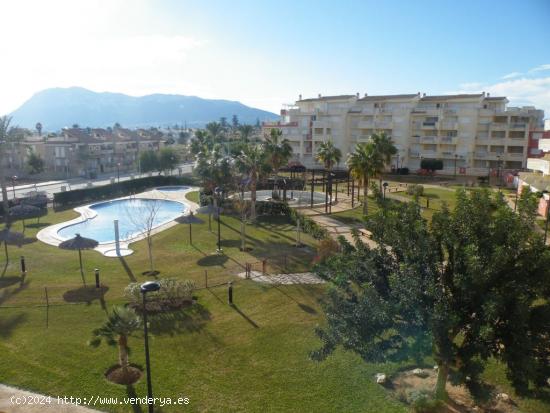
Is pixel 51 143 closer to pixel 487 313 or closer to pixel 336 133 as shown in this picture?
pixel 336 133

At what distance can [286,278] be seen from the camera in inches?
916

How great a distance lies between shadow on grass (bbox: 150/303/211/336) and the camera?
17.4m

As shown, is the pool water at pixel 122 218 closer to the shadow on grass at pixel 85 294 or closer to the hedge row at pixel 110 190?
the hedge row at pixel 110 190

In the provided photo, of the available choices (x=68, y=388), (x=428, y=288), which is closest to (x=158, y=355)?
(x=68, y=388)

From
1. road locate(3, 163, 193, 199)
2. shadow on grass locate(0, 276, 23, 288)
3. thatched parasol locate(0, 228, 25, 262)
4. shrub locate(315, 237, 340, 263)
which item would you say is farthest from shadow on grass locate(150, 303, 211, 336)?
road locate(3, 163, 193, 199)

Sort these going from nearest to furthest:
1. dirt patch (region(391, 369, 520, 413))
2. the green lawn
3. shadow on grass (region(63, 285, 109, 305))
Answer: dirt patch (region(391, 369, 520, 413)) → the green lawn → shadow on grass (region(63, 285, 109, 305))

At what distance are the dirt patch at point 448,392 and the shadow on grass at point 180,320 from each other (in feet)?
27.1

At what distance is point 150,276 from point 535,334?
63.5 ft

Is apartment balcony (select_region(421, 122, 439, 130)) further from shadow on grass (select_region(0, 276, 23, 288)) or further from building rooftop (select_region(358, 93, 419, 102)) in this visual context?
shadow on grass (select_region(0, 276, 23, 288))

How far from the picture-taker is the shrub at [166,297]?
763 inches

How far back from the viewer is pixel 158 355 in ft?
50.6

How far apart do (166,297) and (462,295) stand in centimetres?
1382

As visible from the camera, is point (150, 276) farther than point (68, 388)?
Yes

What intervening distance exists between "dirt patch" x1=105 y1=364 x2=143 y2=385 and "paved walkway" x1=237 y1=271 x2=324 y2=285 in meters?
9.29
